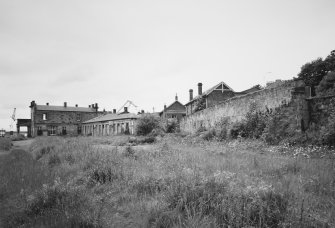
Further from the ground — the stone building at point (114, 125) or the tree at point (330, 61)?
the tree at point (330, 61)

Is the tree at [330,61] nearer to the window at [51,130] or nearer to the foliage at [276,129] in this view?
the foliage at [276,129]

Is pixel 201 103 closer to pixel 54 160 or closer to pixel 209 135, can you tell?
pixel 209 135

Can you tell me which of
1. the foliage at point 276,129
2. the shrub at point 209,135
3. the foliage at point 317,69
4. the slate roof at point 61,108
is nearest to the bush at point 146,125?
the shrub at point 209,135

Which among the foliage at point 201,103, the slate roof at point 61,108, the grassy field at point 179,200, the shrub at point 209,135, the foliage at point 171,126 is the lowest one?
the grassy field at point 179,200

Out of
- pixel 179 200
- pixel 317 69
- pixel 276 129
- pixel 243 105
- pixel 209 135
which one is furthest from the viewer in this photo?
pixel 317 69

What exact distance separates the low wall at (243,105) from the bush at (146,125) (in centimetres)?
871

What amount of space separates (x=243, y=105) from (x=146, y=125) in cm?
1908

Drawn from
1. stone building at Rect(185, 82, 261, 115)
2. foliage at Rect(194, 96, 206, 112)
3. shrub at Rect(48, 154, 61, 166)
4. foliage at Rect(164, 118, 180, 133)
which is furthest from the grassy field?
foliage at Rect(194, 96, 206, 112)

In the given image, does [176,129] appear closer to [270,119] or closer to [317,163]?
[270,119]

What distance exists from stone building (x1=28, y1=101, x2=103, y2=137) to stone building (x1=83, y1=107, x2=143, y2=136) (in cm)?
386

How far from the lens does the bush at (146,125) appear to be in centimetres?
3297

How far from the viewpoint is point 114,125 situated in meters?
44.2

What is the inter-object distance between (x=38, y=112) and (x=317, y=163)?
2413 inches

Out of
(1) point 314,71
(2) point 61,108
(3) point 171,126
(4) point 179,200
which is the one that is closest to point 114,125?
(3) point 171,126
